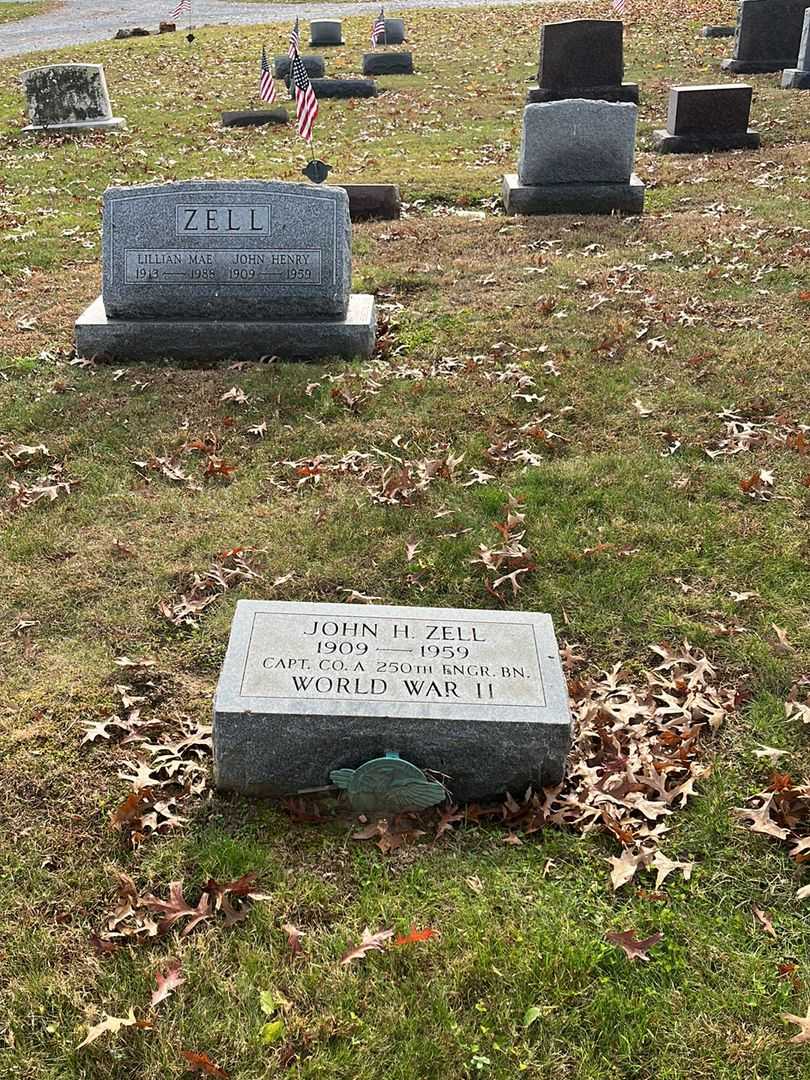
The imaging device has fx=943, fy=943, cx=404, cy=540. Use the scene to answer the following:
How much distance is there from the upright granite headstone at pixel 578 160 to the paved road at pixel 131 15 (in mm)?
22057

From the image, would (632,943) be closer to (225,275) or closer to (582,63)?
(225,275)

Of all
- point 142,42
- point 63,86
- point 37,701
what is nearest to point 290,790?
point 37,701

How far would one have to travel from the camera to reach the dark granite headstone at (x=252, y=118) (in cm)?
1692

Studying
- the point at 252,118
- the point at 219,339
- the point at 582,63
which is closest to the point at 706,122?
the point at 582,63

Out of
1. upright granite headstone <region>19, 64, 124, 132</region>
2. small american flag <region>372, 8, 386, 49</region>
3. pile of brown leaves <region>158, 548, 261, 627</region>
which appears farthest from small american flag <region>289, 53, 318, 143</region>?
small american flag <region>372, 8, 386, 49</region>

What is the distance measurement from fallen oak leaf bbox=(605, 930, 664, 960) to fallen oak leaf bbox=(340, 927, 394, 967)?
712 mm

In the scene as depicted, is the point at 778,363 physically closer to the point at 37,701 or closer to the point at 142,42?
the point at 37,701

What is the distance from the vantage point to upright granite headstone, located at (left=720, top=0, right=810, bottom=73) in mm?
18109

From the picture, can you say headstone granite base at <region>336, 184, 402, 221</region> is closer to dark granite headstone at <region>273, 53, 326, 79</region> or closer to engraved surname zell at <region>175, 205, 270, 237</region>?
engraved surname zell at <region>175, 205, 270, 237</region>

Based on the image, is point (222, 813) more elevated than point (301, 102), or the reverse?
point (301, 102)

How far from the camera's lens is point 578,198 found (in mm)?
11078

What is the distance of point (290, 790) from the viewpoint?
3.53 meters

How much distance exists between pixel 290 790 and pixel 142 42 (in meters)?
27.3

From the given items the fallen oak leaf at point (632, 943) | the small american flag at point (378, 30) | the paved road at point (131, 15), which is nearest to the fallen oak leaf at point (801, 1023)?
the fallen oak leaf at point (632, 943)
